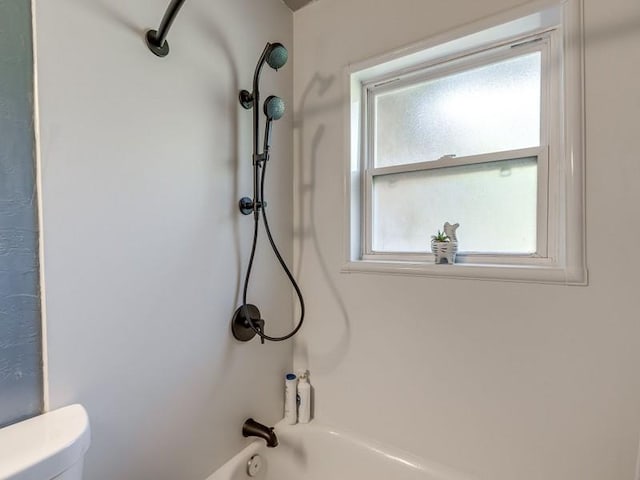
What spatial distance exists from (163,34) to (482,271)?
51.2 inches

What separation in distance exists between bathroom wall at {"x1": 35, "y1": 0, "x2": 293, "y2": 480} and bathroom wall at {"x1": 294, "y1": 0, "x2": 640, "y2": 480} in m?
0.31

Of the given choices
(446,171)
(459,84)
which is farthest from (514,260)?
(459,84)

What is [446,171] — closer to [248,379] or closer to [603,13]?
Result: [603,13]

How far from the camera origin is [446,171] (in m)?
1.29

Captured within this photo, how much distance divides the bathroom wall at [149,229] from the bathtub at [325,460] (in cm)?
15

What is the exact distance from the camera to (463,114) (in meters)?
1.27

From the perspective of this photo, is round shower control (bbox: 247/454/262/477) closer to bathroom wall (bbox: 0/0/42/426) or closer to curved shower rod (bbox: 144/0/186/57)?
bathroom wall (bbox: 0/0/42/426)

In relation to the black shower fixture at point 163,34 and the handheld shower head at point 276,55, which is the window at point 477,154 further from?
the black shower fixture at point 163,34

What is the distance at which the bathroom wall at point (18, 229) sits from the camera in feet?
2.26

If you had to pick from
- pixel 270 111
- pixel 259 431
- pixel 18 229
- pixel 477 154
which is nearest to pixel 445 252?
pixel 477 154

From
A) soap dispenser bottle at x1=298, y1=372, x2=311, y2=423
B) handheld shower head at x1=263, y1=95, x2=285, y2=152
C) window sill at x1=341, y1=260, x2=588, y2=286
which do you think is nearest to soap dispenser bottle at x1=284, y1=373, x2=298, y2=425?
soap dispenser bottle at x1=298, y1=372, x2=311, y2=423

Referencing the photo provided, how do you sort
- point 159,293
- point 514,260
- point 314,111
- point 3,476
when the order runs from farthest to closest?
point 314,111
point 514,260
point 159,293
point 3,476

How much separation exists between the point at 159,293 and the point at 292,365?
0.83 metres

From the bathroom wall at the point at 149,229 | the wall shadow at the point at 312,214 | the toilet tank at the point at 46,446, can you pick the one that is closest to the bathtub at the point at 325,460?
the bathroom wall at the point at 149,229
